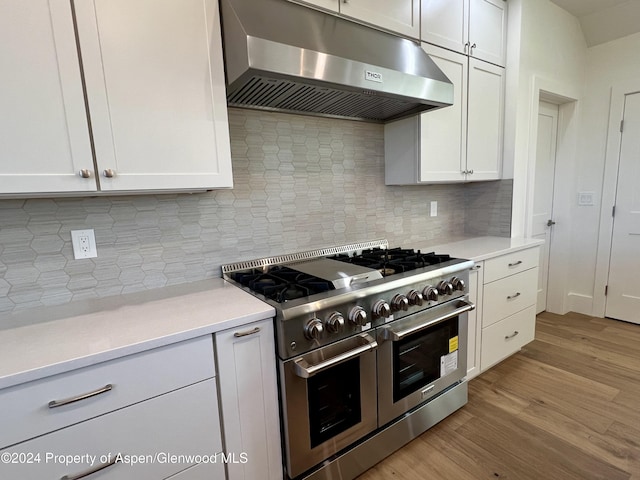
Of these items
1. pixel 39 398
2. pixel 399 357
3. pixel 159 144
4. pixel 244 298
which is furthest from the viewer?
pixel 399 357

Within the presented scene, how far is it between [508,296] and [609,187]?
1857 millimetres

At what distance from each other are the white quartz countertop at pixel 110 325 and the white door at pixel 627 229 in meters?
3.54

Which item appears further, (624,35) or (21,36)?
(624,35)

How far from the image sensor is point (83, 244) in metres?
1.42

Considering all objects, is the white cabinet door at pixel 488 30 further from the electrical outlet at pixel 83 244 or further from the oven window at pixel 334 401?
the electrical outlet at pixel 83 244

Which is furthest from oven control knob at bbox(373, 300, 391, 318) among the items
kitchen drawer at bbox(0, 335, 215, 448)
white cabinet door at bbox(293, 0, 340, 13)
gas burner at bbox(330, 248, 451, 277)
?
white cabinet door at bbox(293, 0, 340, 13)

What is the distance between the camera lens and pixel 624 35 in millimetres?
2904

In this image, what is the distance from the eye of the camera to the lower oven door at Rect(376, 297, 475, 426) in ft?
5.17

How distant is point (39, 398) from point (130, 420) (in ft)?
0.83

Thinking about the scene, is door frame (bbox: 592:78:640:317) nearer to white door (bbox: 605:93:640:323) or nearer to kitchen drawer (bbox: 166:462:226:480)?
white door (bbox: 605:93:640:323)

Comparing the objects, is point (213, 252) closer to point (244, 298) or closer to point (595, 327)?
point (244, 298)

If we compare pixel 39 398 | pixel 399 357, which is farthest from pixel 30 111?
pixel 399 357

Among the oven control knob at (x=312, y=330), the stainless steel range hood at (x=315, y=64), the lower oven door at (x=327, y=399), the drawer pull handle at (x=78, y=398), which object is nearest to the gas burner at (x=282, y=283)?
the oven control knob at (x=312, y=330)

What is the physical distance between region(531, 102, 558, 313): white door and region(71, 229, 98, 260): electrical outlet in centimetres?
347
